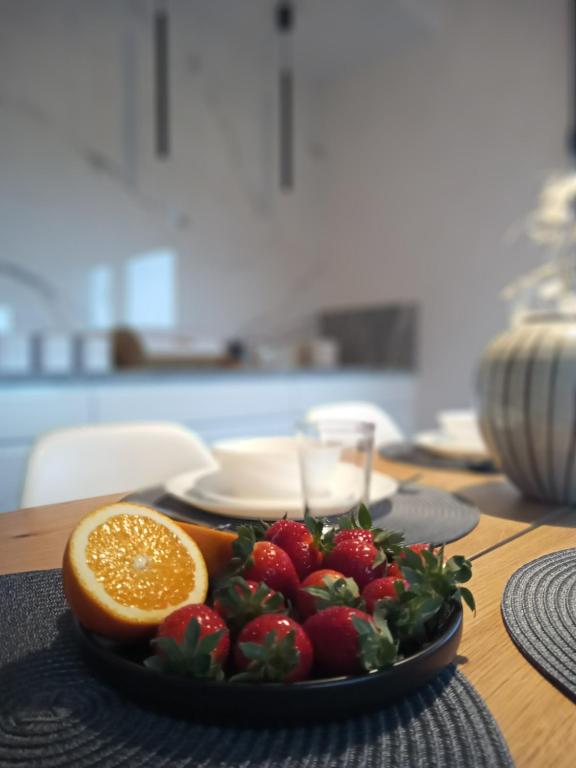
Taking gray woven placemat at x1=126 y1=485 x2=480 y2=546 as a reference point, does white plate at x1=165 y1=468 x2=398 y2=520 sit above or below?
above

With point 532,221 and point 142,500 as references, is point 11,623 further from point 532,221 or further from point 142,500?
point 532,221

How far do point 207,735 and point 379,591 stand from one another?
12cm

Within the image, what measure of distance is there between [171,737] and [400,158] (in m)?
3.60

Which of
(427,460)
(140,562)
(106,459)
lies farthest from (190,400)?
(140,562)

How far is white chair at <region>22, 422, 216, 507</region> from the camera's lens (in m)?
1.01

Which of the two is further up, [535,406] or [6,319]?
[6,319]

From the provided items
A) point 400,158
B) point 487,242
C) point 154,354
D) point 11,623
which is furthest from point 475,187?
point 11,623

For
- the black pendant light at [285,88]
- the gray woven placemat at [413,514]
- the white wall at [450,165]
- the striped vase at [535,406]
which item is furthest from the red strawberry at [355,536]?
the black pendant light at [285,88]

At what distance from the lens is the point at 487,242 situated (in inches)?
121

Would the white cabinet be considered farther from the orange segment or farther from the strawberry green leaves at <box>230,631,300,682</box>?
the strawberry green leaves at <box>230,631,300,682</box>

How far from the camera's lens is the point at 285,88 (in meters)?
3.34

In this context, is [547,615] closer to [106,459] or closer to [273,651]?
[273,651]

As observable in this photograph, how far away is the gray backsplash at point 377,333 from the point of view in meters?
3.44

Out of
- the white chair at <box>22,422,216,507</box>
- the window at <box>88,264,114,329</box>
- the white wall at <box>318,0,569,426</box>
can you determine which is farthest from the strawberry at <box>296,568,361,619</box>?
the white wall at <box>318,0,569,426</box>
